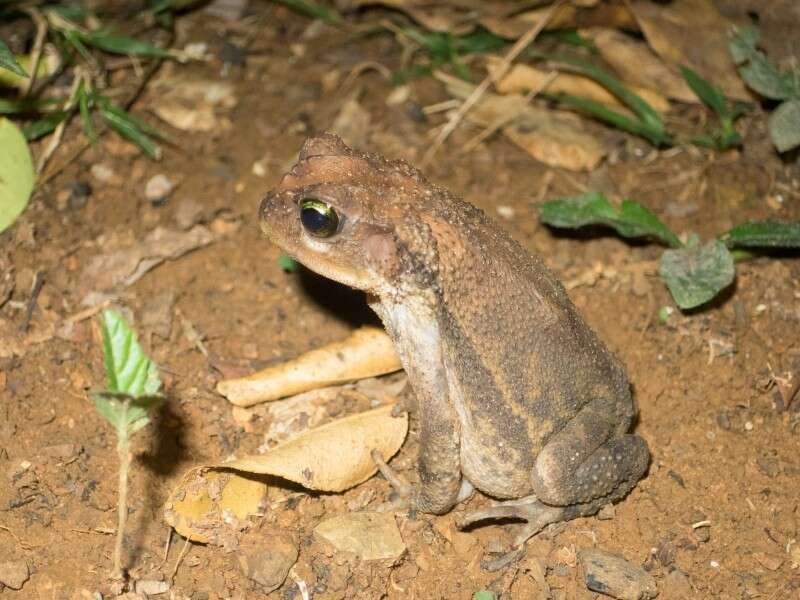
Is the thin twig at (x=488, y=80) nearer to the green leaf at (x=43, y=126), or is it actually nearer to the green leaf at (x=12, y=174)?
the green leaf at (x=43, y=126)

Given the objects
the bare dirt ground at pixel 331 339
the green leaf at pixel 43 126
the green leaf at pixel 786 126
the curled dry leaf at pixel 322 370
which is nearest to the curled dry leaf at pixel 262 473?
the bare dirt ground at pixel 331 339

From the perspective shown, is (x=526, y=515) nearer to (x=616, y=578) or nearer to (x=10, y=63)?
(x=616, y=578)

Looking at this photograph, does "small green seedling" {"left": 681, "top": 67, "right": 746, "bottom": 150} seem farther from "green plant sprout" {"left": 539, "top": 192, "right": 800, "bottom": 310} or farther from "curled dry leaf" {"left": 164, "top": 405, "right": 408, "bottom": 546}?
"curled dry leaf" {"left": 164, "top": 405, "right": 408, "bottom": 546}

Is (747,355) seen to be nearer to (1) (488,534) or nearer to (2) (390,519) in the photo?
(1) (488,534)

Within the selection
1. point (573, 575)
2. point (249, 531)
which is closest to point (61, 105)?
point (249, 531)

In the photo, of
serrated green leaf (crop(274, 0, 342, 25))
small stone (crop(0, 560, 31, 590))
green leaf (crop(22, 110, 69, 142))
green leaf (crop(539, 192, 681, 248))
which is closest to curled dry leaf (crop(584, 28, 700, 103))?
→ green leaf (crop(539, 192, 681, 248))

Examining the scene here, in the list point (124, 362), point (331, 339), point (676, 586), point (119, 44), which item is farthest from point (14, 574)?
point (119, 44)
